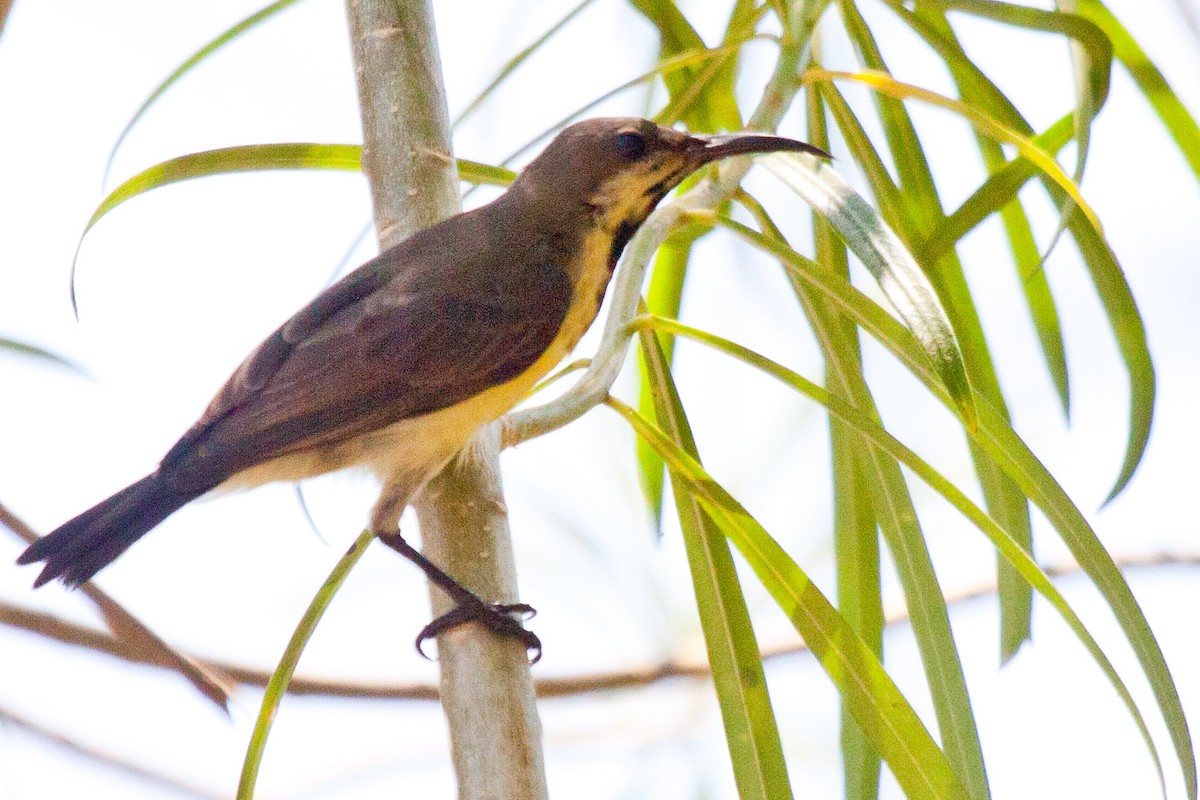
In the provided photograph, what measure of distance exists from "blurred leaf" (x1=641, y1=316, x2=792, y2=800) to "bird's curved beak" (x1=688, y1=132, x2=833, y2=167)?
0.33 meters

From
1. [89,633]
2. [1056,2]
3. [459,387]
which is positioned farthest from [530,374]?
[1056,2]

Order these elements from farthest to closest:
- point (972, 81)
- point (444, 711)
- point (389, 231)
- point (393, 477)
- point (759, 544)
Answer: point (972, 81), point (393, 477), point (389, 231), point (759, 544), point (444, 711)

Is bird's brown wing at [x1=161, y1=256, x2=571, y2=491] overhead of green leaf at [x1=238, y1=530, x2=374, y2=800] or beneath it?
overhead

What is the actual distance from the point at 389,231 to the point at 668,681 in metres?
1.45

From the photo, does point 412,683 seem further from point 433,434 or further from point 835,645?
point 835,645

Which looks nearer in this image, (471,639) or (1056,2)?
(471,639)

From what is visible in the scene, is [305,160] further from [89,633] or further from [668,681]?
[668,681]

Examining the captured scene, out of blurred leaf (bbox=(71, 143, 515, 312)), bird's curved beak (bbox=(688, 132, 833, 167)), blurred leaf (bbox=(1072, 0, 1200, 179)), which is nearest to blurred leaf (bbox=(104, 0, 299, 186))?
blurred leaf (bbox=(71, 143, 515, 312))

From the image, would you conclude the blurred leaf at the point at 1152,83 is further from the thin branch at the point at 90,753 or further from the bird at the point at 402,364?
the thin branch at the point at 90,753

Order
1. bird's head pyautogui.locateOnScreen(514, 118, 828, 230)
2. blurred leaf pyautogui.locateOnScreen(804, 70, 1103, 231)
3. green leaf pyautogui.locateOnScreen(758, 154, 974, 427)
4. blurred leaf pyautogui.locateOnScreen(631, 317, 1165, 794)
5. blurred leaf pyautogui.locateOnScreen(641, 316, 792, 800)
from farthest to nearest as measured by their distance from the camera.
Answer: bird's head pyautogui.locateOnScreen(514, 118, 828, 230)
blurred leaf pyautogui.locateOnScreen(804, 70, 1103, 231)
blurred leaf pyautogui.locateOnScreen(641, 316, 792, 800)
blurred leaf pyautogui.locateOnScreen(631, 317, 1165, 794)
green leaf pyautogui.locateOnScreen(758, 154, 974, 427)

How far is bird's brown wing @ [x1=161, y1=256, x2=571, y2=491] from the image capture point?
2.13 m

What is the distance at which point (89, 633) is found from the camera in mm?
2166

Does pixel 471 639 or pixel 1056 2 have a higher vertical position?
pixel 1056 2

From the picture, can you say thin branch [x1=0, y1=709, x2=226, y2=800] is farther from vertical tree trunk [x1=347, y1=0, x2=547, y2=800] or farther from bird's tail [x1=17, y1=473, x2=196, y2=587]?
vertical tree trunk [x1=347, y1=0, x2=547, y2=800]
